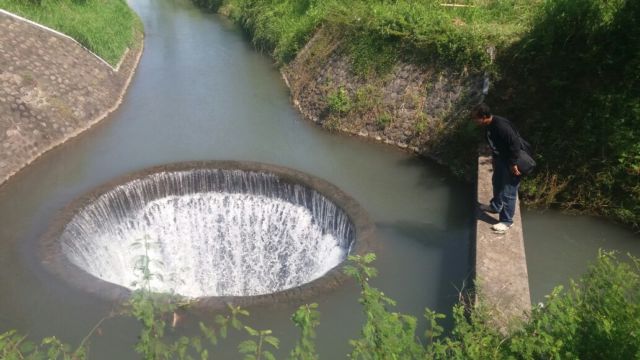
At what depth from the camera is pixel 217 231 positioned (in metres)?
7.25

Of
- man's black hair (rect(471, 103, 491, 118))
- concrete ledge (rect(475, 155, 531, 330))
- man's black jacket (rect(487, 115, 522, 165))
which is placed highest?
man's black hair (rect(471, 103, 491, 118))

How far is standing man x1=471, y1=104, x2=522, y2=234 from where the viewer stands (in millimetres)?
4812

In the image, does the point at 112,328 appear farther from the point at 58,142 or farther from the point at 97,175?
the point at 58,142

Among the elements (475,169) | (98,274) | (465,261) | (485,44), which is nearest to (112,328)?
(98,274)

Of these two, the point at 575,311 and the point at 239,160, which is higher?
the point at 575,311

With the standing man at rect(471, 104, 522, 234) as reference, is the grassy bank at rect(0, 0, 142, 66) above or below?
below

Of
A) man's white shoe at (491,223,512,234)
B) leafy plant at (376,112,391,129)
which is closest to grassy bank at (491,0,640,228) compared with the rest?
man's white shoe at (491,223,512,234)

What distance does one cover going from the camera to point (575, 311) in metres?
3.17

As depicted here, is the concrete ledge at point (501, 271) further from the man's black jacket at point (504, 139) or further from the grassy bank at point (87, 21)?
the grassy bank at point (87, 21)

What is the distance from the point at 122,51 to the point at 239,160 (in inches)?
A: 251

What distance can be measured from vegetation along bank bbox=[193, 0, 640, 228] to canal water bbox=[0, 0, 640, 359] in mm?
373

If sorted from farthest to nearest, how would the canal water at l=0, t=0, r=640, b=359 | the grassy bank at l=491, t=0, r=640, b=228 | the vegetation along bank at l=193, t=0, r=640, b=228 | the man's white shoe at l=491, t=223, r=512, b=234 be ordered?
the vegetation along bank at l=193, t=0, r=640, b=228, the grassy bank at l=491, t=0, r=640, b=228, the man's white shoe at l=491, t=223, r=512, b=234, the canal water at l=0, t=0, r=640, b=359

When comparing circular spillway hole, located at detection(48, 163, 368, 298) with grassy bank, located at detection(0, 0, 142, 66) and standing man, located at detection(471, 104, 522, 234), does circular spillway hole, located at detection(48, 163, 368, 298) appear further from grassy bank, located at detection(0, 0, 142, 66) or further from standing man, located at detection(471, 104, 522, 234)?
grassy bank, located at detection(0, 0, 142, 66)

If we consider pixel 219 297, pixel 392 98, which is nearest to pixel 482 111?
pixel 219 297
